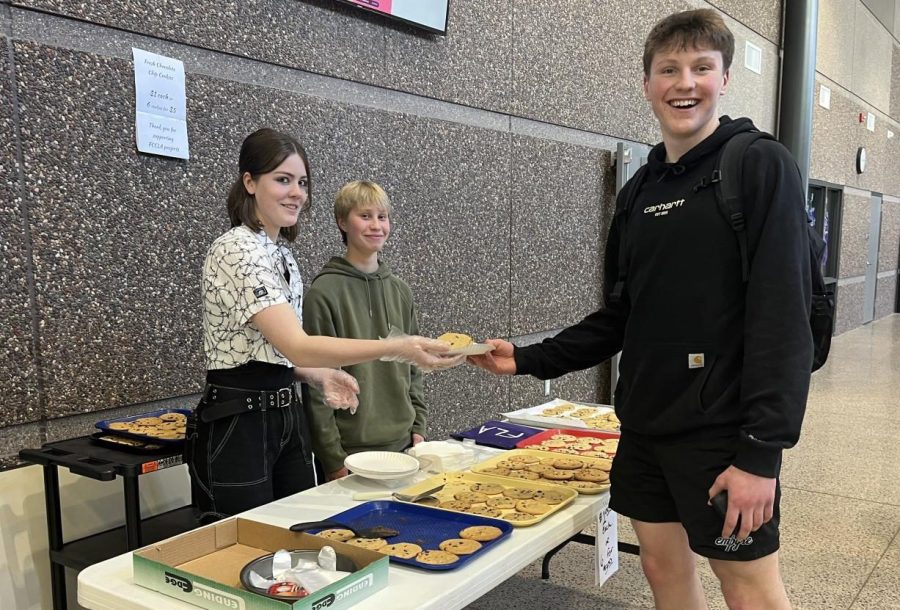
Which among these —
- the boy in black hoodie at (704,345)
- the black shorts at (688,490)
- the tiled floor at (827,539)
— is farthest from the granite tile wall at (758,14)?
the black shorts at (688,490)

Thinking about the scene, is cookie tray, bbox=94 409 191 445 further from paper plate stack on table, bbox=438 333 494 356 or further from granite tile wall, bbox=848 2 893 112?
granite tile wall, bbox=848 2 893 112

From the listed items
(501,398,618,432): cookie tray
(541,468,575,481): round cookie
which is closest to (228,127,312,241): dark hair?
(541,468,575,481): round cookie

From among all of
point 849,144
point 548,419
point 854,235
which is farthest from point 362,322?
point 854,235

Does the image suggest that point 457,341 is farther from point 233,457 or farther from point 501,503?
point 233,457

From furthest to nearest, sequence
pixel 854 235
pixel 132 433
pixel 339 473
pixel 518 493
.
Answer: pixel 854 235 < pixel 339 473 < pixel 132 433 < pixel 518 493

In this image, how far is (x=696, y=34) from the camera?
1.61 metres

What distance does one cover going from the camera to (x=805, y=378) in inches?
57.2

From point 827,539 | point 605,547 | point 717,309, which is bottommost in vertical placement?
point 827,539

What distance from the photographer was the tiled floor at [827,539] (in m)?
2.85

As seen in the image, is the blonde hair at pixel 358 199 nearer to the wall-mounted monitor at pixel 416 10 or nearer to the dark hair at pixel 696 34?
the wall-mounted monitor at pixel 416 10

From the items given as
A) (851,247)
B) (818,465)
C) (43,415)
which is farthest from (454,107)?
(851,247)

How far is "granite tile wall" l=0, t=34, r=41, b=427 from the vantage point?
1.89m

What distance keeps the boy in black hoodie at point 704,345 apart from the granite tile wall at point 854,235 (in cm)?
885

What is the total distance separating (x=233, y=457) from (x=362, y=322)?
0.65m
